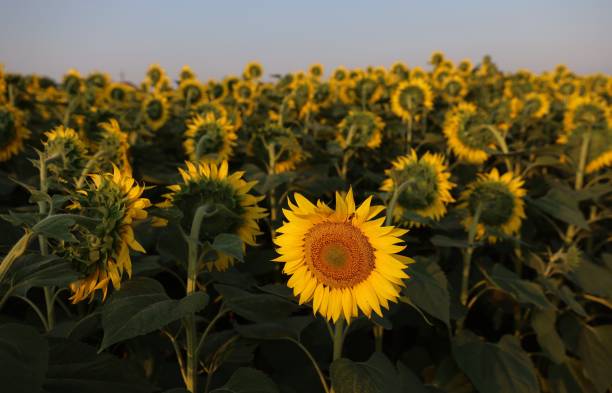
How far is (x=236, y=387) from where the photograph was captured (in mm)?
1593

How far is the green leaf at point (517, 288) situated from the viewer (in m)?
2.23

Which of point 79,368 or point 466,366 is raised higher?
point 79,368

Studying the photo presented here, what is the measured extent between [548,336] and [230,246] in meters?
2.07

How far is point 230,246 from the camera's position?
1433 mm

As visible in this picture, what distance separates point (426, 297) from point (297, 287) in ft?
1.68

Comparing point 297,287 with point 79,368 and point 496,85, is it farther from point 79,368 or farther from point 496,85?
point 496,85

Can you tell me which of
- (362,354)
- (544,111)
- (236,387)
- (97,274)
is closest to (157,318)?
(97,274)

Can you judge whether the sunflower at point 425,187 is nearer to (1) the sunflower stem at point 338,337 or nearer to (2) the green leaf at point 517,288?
(2) the green leaf at point 517,288

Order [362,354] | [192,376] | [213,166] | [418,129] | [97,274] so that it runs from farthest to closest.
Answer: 1. [418,129]
2. [362,354]
3. [213,166]
4. [192,376]
5. [97,274]

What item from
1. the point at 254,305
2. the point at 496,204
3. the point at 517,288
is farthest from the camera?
the point at 496,204

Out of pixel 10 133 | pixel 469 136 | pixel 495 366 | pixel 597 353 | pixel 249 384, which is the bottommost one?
pixel 597 353

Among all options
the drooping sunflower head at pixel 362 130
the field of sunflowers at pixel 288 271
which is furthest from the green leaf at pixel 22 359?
the drooping sunflower head at pixel 362 130

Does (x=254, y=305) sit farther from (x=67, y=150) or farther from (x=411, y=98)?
(x=411, y=98)

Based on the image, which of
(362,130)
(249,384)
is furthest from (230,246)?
(362,130)
